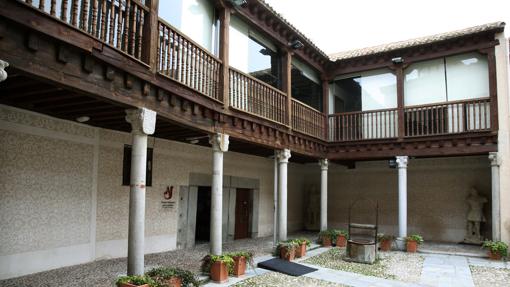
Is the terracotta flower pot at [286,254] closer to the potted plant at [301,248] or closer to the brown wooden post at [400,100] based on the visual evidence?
the potted plant at [301,248]

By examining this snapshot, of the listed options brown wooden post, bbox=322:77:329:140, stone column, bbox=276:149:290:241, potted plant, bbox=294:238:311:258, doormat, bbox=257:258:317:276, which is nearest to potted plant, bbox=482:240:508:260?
potted plant, bbox=294:238:311:258

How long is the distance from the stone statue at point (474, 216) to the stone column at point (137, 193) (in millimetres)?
11386

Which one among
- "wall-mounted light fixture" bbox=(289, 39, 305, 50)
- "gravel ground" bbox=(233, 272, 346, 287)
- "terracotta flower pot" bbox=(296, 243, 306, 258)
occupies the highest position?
"wall-mounted light fixture" bbox=(289, 39, 305, 50)

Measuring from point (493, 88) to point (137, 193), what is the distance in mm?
10400

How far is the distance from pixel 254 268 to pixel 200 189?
4.05 meters

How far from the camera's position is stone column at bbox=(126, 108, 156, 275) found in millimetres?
6023

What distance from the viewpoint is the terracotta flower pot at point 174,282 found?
595 centimetres

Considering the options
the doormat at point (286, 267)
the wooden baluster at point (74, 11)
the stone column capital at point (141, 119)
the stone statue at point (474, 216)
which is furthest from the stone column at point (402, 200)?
the wooden baluster at point (74, 11)

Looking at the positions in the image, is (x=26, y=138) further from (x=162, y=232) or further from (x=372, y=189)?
(x=372, y=189)

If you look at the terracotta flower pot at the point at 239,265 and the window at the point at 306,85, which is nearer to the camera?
the terracotta flower pot at the point at 239,265

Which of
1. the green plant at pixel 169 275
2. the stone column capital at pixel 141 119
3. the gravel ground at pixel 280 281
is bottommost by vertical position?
the gravel ground at pixel 280 281

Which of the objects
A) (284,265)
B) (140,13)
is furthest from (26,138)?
(284,265)

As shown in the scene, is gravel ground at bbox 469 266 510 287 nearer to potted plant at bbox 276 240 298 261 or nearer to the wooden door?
potted plant at bbox 276 240 298 261

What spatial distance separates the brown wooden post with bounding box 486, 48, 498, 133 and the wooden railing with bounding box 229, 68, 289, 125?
19.4ft
